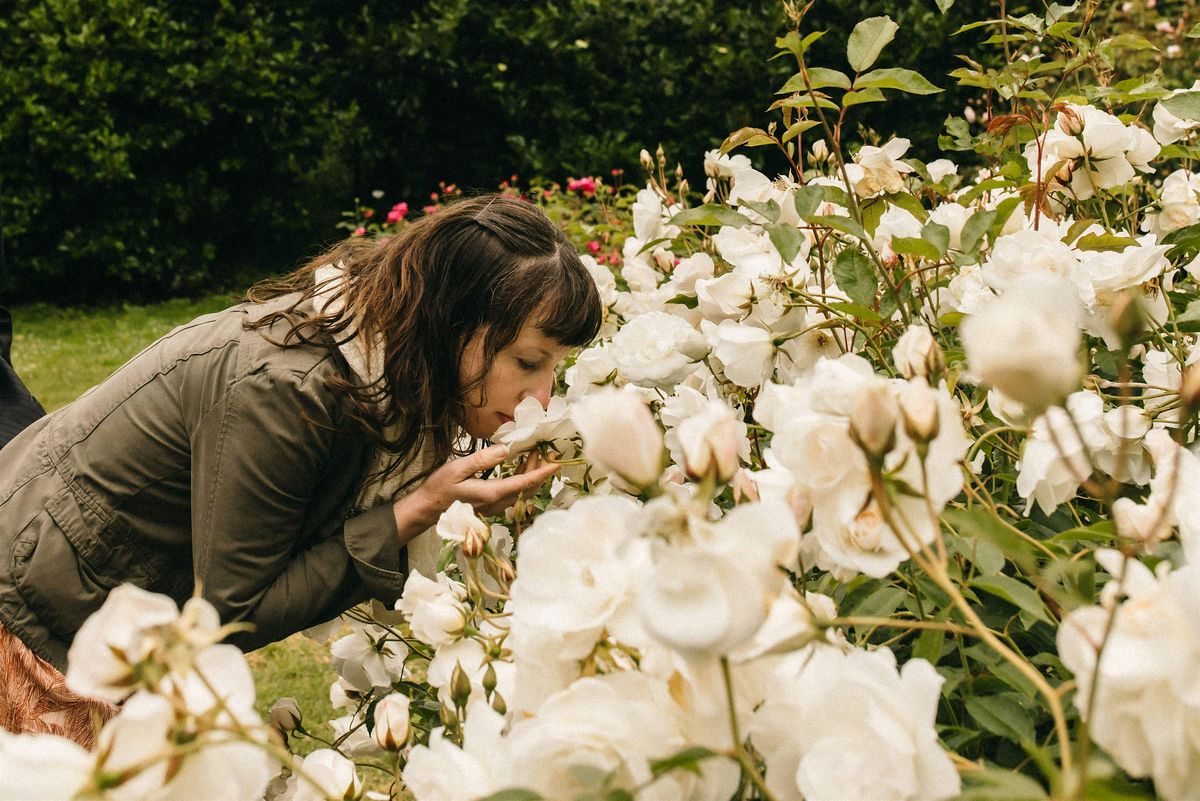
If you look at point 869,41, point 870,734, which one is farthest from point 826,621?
point 869,41

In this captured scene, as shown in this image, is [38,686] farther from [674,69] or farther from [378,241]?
[674,69]

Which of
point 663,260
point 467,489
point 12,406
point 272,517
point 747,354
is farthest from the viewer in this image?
point 12,406

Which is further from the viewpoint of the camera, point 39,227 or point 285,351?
point 39,227

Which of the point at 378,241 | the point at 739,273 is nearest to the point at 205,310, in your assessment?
the point at 378,241

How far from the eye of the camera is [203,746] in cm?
53

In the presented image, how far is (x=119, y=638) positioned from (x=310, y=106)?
9063 mm

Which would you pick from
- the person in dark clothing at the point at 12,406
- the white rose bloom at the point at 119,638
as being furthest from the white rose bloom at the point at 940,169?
the person in dark clothing at the point at 12,406

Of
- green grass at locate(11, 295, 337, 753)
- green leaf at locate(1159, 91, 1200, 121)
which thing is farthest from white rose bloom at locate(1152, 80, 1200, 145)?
green grass at locate(11, 295, 337, 753)

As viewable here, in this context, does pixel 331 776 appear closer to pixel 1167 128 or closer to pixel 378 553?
pixel 378 553

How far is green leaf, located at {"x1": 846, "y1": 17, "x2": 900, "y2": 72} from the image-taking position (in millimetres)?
1323

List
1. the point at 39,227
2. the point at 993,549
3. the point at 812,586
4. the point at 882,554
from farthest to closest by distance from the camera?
the point at 39,227
the point at 812,586
the point at 993,549
the point at 882,554

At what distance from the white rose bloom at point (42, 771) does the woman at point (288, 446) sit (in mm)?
1107

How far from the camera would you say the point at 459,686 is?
94 centimetres

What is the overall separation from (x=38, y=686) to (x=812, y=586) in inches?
55.3
